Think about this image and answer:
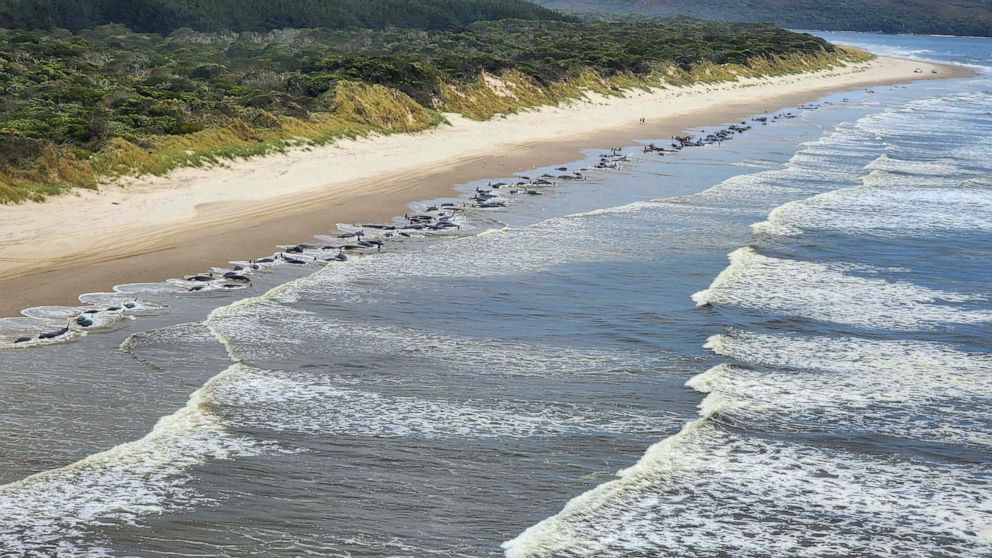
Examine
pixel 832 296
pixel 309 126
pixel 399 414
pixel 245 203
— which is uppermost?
pixel 309 126

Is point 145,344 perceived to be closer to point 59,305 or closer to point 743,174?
point 59,305

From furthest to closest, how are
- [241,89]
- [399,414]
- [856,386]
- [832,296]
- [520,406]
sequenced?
[241,89] < [832,296] < [856,386] < [520,406] < [399,414]

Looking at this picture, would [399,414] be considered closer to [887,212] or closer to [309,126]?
[887,212]

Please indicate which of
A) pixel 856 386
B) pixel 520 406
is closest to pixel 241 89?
pixel 520 406

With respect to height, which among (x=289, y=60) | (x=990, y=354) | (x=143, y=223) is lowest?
(x=990, y=354)

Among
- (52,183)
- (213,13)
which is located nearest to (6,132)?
(52,183)

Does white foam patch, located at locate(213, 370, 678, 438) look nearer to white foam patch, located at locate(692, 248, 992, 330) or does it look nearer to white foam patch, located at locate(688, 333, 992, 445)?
white foam patch, located at locate(688, 333, 992, 445)

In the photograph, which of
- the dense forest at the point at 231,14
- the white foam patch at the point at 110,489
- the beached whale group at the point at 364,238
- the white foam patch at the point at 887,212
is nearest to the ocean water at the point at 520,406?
the white foam patch at the point at 110,489
